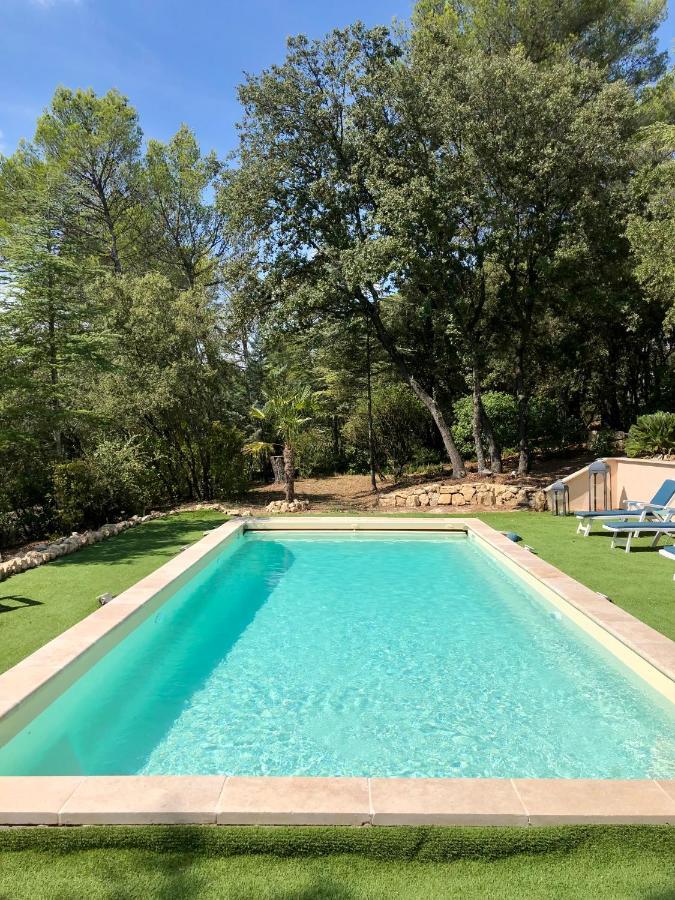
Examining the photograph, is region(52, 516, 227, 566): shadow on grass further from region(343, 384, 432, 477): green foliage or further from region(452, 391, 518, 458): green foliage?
region(452, 391, 518, 458): green foliage

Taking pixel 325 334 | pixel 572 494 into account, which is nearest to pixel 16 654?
pixel 572 494

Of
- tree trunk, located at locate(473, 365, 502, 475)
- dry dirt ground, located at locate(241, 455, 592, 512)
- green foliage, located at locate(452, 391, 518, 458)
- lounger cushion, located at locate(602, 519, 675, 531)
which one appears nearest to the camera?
lounger cushion, located at locate(602, 519, 675, 531)

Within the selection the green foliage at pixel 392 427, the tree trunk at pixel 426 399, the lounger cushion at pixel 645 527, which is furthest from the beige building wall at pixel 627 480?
the green foliage at pixel 392 427

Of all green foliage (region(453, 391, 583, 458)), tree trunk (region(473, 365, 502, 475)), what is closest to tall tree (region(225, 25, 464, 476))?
tree trunk (region(473, 365, 502, 475))

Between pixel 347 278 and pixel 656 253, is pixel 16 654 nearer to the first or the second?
pixel 347 278

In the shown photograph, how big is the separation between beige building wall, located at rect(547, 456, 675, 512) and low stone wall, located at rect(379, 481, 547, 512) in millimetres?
923

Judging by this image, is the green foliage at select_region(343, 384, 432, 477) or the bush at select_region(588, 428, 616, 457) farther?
the green foliage at select_region(343, 384, 432, 477)

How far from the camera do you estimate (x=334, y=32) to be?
47.0ft

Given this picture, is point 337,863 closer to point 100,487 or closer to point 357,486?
point 100,487

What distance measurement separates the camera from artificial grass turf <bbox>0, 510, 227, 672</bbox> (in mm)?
5672

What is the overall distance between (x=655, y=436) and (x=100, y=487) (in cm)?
1307

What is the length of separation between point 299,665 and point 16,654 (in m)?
2.72

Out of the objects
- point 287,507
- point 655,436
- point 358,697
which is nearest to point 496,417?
point 655,436

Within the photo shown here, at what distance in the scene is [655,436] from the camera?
13234 millimetres
